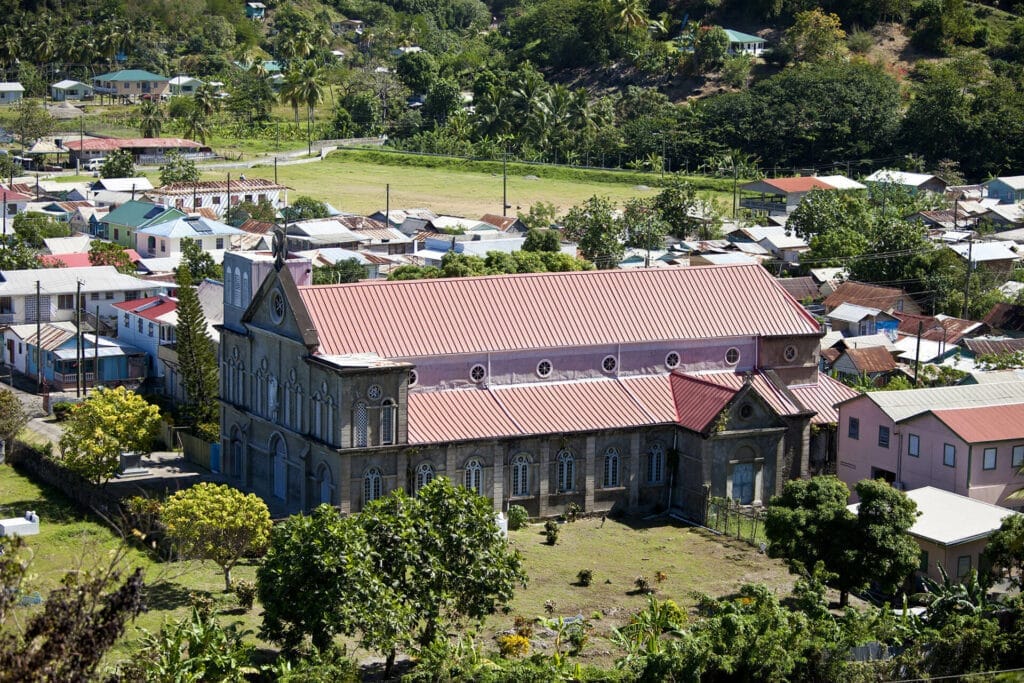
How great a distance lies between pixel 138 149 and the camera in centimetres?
15400

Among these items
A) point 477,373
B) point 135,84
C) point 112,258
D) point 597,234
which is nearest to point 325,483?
point 477,373

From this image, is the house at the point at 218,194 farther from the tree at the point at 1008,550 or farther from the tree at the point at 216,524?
the tree at the point at 1008,550

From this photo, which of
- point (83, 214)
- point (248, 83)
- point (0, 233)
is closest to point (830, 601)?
point (0, 233)

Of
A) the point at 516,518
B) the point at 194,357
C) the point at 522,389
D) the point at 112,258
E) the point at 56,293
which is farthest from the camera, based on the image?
the point at 112,258

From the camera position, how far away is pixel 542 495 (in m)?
57.7

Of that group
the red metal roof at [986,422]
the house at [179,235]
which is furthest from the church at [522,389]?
the house at [179,235]

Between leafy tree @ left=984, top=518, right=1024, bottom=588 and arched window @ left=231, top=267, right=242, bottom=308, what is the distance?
1162 inches

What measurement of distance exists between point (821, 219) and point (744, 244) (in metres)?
5.70

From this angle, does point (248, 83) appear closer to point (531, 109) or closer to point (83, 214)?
point (531, 109)

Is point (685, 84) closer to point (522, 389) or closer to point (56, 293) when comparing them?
point (56, 293)

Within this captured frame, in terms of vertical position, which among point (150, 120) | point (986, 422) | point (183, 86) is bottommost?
point (986, 422)

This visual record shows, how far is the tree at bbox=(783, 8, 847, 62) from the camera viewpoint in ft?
563

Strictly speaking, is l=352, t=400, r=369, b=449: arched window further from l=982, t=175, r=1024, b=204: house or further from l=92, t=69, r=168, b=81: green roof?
l=92, t=69, r=168, b=81: green roof

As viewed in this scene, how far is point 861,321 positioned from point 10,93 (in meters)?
127
